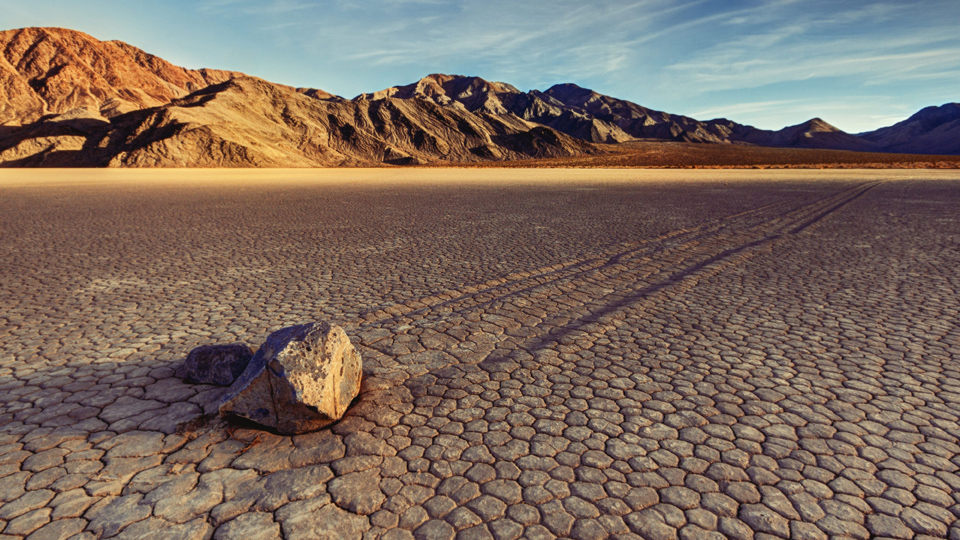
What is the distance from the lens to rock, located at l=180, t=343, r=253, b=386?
4469 mm

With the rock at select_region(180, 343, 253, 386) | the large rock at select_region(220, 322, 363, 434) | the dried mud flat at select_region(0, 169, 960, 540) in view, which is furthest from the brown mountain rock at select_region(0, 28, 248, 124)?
the large rock at select_region(220, 322, 363, 434)

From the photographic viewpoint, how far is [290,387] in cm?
365

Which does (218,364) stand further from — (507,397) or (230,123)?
(230,123)

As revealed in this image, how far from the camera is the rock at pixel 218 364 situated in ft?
14.7

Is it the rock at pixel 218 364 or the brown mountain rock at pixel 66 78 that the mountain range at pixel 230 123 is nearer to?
the brown mountain rock at pixel 66 78

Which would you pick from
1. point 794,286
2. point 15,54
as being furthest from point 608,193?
point 15,54

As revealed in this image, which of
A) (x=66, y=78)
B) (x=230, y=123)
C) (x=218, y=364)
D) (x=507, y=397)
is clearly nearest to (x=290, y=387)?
(x=218, y=364)

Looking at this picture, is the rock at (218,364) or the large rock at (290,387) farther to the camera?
the rock at (218,364)

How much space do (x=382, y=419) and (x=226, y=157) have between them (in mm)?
66747

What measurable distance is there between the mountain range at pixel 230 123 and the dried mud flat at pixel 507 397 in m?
61.3

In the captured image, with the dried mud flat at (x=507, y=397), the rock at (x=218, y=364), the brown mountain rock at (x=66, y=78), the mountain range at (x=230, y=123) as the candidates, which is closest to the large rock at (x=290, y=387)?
the dried mud flat at (x=507, y=397)

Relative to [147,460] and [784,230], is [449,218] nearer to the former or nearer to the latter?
[784,230]

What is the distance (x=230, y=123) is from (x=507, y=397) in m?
79.2

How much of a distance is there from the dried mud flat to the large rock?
153 millimetres
